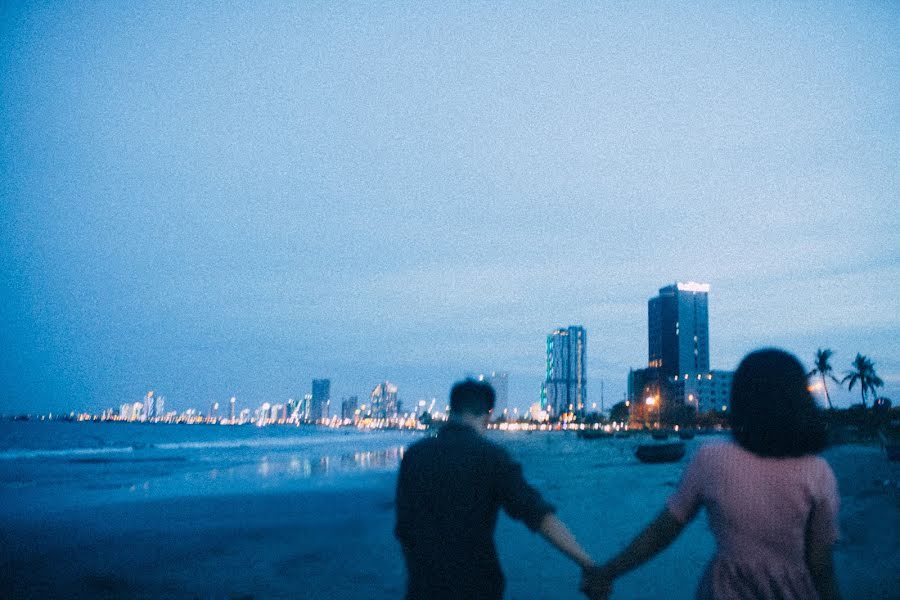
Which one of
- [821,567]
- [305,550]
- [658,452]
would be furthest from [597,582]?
[658,452]

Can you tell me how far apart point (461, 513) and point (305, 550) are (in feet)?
31.7

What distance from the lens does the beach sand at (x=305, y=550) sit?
26.2ft

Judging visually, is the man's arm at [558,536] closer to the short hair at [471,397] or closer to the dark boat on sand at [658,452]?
the short hair at [471,397]

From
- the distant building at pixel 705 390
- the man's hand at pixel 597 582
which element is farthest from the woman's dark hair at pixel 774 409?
the distant building at pixel 705 390

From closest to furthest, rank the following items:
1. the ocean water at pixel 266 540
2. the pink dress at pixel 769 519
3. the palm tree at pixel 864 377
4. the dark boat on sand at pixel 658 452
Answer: the pink dress at pixel 769 519
the ocean water at pixel 266 540
the dark boat on sand at pixel 658 452
the palm tree at pixel 864 377

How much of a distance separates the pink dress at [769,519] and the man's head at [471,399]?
1.10 metres

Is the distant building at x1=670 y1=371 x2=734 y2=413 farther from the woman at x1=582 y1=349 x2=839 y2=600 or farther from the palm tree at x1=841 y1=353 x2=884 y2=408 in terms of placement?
the woman at x1=582 y1=349 x2=839 y2=600

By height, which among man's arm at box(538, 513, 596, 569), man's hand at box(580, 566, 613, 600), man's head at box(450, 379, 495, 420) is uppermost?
man's head at box(450, 379, 495, 420)

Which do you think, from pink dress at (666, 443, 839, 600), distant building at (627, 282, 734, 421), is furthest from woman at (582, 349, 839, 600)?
distant building at (627, 282, 734, 421)

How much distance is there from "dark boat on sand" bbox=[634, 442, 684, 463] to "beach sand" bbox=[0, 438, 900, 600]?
15573 mm

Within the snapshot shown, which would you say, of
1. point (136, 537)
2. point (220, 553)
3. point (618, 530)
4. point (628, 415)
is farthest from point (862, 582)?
point (628, 415)

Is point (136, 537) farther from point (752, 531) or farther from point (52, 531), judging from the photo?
point (752, 531)

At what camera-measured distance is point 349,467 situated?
3456 cm

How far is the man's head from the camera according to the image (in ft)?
9.61
